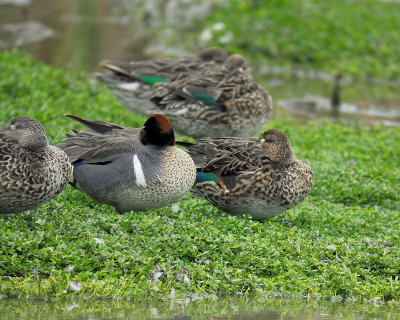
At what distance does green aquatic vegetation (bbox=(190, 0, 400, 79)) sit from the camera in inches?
741

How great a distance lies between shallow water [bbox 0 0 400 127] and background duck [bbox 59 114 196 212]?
7601 millimetres

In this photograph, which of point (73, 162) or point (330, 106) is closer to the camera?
point (73, 162)

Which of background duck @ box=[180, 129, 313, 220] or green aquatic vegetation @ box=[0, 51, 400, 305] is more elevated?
background duck @ box=[180, 129, 313, 220]

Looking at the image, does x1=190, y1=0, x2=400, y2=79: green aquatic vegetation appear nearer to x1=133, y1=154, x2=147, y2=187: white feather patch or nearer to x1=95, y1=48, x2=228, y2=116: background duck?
x1=95, y1=48, x2=228, y2=116: background duck

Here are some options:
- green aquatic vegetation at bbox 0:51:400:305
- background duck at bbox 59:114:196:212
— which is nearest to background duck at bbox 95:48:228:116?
green aquatic vegetation at bbox 0:51:400:305

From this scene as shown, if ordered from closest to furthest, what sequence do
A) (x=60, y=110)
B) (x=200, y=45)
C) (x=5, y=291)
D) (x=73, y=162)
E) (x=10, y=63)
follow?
(x=5, y=291) < (x=73, y=162) < (x=60, y=110) < (x=10, y=63) < (x=200, y=45)

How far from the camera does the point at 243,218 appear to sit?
305 inches

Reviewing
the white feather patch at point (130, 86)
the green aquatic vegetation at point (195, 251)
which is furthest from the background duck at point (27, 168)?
the white feather patch at point (130, 86)

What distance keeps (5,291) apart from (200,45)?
14.6 m

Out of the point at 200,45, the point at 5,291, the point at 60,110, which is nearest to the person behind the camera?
the point at 5,291

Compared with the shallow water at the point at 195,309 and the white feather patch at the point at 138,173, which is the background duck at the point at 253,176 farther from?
the shallow water at the point at 195,309

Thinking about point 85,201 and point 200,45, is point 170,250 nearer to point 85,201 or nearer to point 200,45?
point 85,201

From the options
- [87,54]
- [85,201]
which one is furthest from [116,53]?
[85,201]

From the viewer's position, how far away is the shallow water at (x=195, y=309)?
551 centimetres
